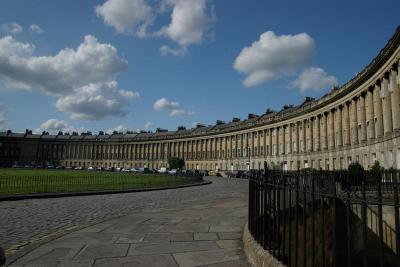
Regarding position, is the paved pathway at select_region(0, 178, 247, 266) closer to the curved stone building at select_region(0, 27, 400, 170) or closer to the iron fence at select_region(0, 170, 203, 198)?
the iron fence at select_region(0, 170, 203, 198)

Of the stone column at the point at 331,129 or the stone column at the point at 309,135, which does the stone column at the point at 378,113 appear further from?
the stone column at the point at 309,135

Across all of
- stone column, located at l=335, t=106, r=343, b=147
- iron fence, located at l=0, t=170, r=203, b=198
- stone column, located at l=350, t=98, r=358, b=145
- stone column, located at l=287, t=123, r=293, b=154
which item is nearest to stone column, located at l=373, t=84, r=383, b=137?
stone column, located at l=350, t=98, r=358, b=145

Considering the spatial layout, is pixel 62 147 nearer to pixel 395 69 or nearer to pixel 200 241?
pixel 395 69

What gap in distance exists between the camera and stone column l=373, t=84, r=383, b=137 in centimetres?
3978

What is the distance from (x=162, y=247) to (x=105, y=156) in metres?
150

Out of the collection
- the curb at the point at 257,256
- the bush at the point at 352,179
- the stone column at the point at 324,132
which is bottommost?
the curb at the point at 257,256

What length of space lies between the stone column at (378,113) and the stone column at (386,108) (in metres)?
0.54

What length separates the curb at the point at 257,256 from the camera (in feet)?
19.7

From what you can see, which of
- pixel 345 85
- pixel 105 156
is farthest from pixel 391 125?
pixel 105 156

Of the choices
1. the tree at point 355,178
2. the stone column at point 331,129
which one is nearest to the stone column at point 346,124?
the stone column at point 331,129

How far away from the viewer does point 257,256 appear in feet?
22.4

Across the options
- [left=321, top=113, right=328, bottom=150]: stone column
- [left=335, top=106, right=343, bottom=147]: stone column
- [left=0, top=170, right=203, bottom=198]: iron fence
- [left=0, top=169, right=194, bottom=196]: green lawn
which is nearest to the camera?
[left=0, top=170, right=203, bottom=198]: iron fence

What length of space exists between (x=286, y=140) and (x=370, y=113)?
33.5 metres

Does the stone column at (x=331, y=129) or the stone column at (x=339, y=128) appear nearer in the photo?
the stone column at (x=339, y=128)
